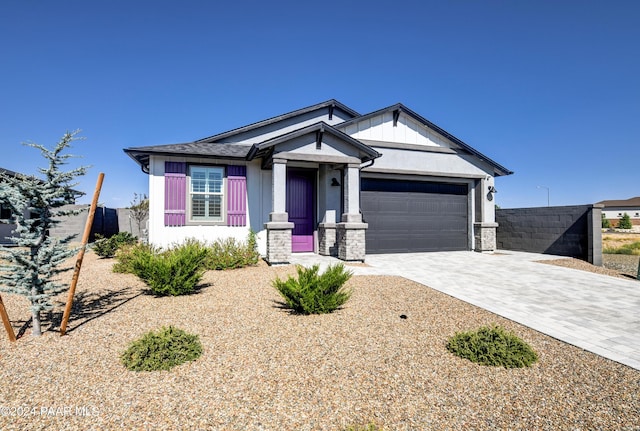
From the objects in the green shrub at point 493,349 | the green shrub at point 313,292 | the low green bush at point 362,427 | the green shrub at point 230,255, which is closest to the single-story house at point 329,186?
the green shrub at point 230,255

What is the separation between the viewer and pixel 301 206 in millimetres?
11312

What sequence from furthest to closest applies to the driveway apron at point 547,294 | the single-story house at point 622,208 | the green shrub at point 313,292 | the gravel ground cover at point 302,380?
the single-story house at point 622,208
the green shrub at point 313,292
the driveway apron at point 547,294
the gravel ground cover at point 302,380

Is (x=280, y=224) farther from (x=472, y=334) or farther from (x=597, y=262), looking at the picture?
(x=597, y=262)

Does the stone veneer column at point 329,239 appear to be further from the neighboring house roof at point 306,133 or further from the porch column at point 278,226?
the neighboring house roof at point 306,133

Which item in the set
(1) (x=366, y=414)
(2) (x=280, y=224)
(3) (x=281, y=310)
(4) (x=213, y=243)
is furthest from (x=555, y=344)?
(4) (x=213, y=243)

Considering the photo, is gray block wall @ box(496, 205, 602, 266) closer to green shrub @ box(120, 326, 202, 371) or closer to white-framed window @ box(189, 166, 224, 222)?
white-framed window @ box(189, 166, 224, 222)

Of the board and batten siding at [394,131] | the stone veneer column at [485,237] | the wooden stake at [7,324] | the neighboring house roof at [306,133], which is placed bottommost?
the wooden stake at [7,324]

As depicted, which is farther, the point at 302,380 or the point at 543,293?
the point at 543,293

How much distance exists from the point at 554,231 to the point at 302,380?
1337 centimetres

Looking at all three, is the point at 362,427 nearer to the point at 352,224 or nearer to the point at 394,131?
the point at 352,224

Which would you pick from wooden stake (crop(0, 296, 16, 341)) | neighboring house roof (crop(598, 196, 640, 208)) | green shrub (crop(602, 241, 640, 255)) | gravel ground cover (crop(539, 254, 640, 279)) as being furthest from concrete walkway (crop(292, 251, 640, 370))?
neighboring house roof (crop(598, 196, 640, 208))

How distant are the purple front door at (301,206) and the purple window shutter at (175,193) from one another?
11.4 feet

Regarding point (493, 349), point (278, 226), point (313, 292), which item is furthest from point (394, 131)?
point (493, 349)

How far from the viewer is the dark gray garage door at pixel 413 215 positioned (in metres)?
12.0
